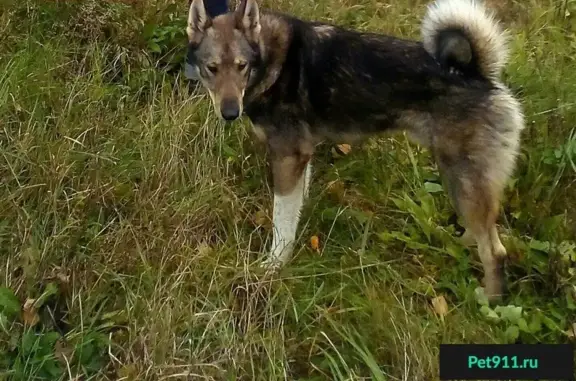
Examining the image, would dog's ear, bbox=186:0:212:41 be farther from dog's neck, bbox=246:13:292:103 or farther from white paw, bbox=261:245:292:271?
white paw, bbox=261:245:292:271

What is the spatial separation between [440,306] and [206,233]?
1.05 m

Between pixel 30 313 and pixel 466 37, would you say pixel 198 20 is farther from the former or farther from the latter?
pixel 30 313

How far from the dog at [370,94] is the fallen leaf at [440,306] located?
0.74ft

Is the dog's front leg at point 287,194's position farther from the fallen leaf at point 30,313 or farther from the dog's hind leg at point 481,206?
the fallen leaf at point 30,313

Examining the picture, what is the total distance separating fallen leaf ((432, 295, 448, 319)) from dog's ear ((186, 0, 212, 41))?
1.50 m

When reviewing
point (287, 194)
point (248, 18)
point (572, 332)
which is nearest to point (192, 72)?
point (248, 18)

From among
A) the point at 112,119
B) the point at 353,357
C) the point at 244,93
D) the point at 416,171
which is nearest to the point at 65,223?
the point at 112,119

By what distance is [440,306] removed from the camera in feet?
9.01

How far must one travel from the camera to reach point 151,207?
302 centimetres

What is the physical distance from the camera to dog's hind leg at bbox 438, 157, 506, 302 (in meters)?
2.78

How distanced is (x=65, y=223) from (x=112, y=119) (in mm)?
736

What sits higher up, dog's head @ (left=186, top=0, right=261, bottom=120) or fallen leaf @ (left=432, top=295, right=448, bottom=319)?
dog's head @ (left=186, top=0, right=261, bottom=120)

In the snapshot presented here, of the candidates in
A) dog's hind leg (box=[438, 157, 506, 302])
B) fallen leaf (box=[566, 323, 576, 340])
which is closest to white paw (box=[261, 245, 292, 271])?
dog's hind leg (box=[438, 157, 506, 302])

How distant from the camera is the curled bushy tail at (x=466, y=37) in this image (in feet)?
8.93
